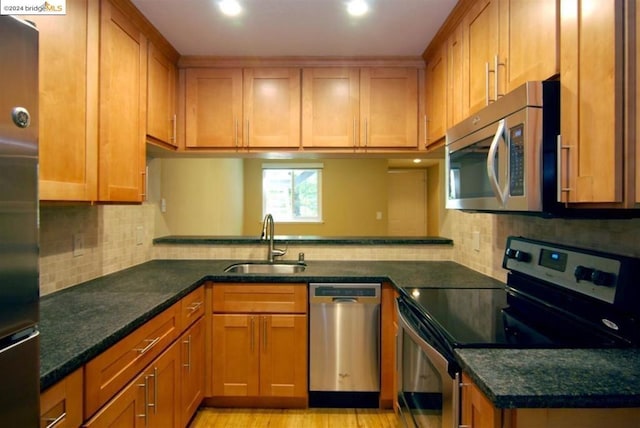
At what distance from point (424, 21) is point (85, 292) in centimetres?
231

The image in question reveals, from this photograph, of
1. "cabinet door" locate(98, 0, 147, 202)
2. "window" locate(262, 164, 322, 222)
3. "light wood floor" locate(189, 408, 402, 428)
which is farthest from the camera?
"window" locate(262, 164, 322, 222)

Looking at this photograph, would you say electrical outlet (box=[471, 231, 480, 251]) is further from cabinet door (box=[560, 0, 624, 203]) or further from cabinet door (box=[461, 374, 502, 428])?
cabinet door (box=[461, 374, 502, 428])

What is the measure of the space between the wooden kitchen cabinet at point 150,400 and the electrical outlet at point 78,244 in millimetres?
735

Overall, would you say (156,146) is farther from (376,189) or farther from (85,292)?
(376,189)

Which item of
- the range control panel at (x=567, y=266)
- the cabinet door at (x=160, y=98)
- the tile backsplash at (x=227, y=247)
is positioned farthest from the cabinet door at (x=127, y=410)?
the range control panel at (x=567, y=266)

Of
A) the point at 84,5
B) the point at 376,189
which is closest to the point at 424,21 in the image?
the point at 84,5

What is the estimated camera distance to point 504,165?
3.89 feet

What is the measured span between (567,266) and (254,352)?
1.70 meters

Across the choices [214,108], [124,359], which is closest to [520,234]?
[124,359]

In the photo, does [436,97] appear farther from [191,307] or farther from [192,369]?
[192,369]

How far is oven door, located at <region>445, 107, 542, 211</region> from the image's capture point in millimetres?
1057

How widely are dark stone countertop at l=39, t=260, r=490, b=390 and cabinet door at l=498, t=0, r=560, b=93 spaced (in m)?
1.08

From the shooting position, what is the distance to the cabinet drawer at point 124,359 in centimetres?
108

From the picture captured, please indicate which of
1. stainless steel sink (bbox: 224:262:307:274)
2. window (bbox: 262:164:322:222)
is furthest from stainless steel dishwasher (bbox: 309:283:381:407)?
window (bbox: 262:164:322:222)
